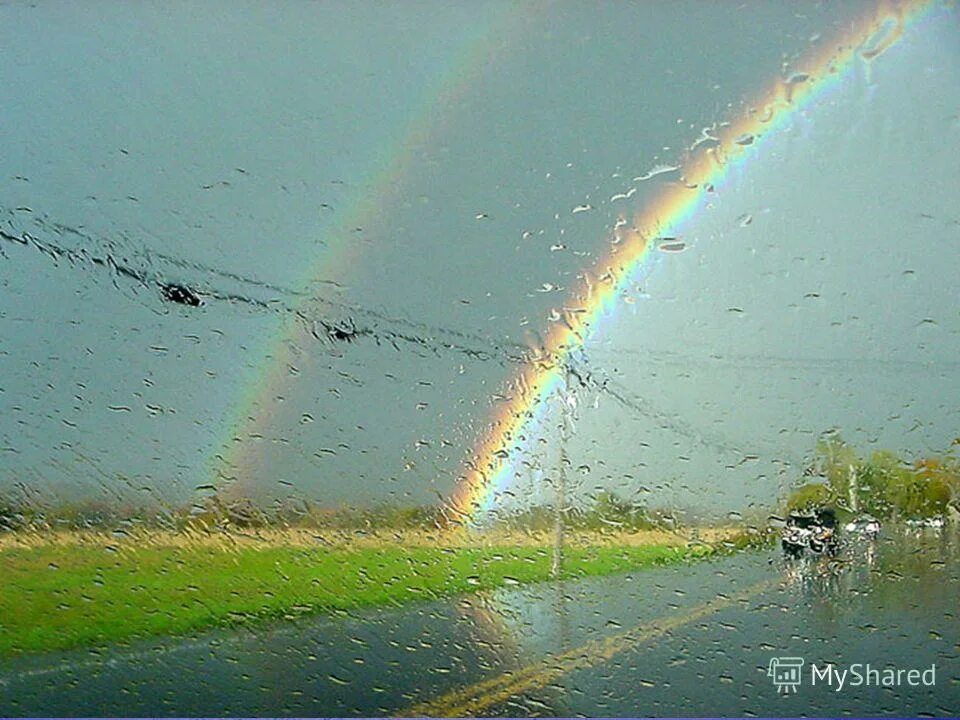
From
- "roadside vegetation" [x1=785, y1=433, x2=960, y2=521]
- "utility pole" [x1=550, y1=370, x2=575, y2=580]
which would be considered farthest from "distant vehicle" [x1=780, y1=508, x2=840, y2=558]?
"utility pole" [x1=550, y1=370, x2=575, y2=580]

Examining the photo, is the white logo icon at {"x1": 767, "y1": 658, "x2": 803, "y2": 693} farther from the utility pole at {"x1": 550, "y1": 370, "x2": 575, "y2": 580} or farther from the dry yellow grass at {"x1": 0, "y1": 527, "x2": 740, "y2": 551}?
the utility pole at {"x1": 550, "y1": 370, "x2": 575, "y2": 580}

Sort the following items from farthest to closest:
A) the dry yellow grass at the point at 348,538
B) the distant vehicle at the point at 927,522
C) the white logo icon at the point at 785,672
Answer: the dry yellow grass at the point at 348,538
the distant vehicle at the point at 927,522
the white logo icon at the point at 785,672

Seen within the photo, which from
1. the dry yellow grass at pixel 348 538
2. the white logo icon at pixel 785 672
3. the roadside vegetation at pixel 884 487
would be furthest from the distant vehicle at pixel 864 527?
the white logo icon at pixel 785 672

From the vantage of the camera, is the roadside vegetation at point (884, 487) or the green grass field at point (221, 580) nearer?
the roadside vegetation at point (884, 487)

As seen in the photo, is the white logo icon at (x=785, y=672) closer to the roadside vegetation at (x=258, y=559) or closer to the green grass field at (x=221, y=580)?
the roadside vegetation at (x=258, y=559)

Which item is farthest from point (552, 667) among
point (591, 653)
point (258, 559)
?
point (258, 559)

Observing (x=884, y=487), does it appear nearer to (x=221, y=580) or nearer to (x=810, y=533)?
(x=810, y=533)

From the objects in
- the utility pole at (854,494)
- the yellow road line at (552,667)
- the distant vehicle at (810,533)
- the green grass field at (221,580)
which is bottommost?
the yellow road line at (552,667)

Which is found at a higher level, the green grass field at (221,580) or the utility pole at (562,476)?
the utility pole at (562,476)

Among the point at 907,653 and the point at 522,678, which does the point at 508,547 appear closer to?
the point at 522,678
